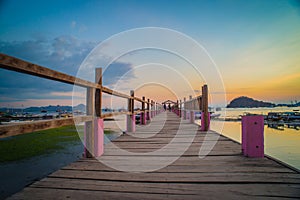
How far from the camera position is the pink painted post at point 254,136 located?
91.7 inches

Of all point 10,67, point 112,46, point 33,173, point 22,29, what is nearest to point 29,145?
point 33,173

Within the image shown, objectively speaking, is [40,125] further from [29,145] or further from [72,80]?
[29,145]

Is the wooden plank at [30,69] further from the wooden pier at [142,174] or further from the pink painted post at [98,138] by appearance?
the pink painted post at [98,138]

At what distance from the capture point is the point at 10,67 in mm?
1068

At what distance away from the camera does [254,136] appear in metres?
2.35

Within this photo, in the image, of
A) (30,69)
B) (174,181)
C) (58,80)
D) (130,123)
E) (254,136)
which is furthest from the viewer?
(130,123)

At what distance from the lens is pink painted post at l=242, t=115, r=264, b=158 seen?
2.33m

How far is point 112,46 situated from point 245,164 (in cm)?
561

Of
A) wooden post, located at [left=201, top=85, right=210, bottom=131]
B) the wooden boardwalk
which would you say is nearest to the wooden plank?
the wooden boardwalk

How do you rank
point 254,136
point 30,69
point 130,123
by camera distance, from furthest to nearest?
point 130,123 < point 254,136 < point 30,69

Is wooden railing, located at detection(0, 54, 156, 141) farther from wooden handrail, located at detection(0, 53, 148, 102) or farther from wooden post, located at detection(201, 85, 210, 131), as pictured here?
wooden post, located at detection(201, 85, 210, 131)

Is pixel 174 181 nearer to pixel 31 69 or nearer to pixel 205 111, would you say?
A: pixel 31 69

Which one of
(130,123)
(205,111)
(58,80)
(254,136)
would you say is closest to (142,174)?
(58,80)

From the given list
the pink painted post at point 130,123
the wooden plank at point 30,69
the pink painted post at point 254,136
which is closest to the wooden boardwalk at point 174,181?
the pink painted post at point 254,136
